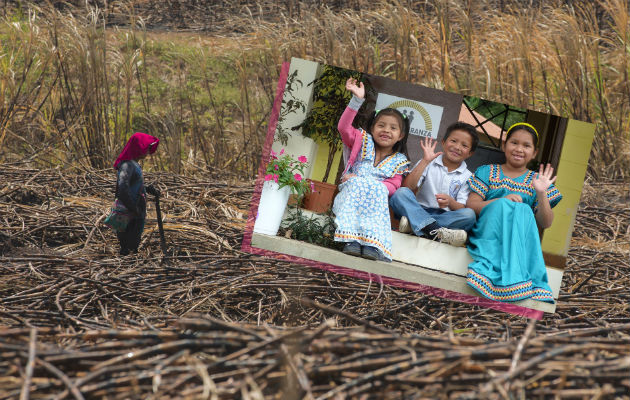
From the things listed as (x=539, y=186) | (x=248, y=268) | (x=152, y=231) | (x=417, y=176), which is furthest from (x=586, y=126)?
(x=152, y=231)

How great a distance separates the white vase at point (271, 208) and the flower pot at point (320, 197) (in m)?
0.09

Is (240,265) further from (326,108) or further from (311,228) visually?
(326,108)

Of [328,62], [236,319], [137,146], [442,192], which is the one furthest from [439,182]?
[328,62]

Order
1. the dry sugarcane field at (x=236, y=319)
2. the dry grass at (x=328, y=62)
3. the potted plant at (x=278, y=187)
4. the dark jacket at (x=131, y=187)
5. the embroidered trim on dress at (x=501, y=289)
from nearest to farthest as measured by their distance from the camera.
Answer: the dry sugarcane field at (x=236, y=319), the embroidered trim on dress at (x=501, y=289), the potted plant at (x=278, y=187), the dark jacket at (x=131, y=187), the dry grass at (x=328, y=62)

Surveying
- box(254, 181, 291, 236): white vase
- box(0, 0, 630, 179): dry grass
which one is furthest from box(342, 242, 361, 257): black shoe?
box(0, 0, 630, 179): dry grass

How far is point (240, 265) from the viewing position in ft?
10.5

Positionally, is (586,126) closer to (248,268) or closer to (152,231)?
(248,268)

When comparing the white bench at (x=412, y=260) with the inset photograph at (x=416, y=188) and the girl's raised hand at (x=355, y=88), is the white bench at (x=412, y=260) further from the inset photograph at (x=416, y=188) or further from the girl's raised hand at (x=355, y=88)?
the girl's raised hand at (x=355, y=88)

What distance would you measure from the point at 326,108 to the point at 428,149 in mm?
447

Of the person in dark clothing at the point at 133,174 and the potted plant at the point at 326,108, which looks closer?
the potted plant at the point at 326,108

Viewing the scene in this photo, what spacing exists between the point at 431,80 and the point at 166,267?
2.62 metres

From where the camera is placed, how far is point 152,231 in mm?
3426

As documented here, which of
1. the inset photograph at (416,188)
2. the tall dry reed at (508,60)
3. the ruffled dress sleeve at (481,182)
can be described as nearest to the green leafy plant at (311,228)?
the inset photograph at (416,188)

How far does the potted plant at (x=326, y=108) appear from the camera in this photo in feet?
8.80
